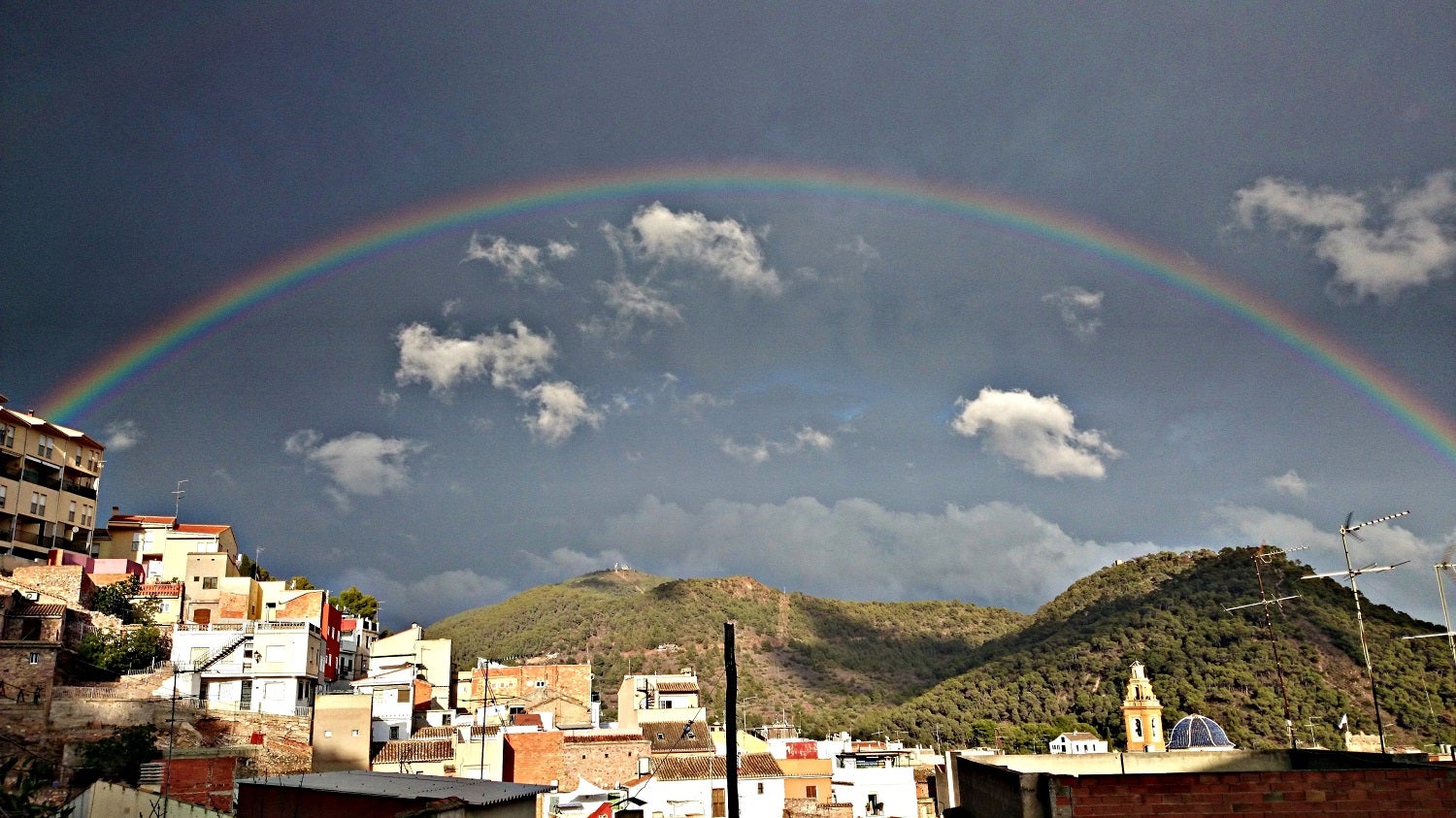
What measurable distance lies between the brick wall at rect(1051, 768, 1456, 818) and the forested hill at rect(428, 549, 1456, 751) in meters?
55.3

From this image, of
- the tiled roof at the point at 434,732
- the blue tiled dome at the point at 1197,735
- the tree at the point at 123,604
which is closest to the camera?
the blue tiled dome at the point at 1197,735

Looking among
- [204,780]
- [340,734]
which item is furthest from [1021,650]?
[204,780]

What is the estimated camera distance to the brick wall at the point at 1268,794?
30.8 feet

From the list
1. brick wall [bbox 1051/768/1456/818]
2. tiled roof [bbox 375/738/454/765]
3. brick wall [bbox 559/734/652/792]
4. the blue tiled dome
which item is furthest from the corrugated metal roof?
the blue tiled dome

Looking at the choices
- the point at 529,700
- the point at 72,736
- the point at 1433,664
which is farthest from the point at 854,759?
the point at 1433,664

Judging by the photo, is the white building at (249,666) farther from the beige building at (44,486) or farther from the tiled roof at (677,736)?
the tiled roof at (677,736)

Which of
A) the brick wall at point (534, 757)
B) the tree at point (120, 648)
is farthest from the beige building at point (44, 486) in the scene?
the brick wall at point (534, 757)

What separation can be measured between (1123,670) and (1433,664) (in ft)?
69.7

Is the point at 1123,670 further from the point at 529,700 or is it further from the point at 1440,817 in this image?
the point at 1440,817

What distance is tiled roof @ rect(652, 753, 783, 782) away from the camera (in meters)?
45.8

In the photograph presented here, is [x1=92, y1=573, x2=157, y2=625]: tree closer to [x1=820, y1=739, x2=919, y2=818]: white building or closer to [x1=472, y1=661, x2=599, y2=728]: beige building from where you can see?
[x1=472, y1=661, x2=599, y2=728]: beige building

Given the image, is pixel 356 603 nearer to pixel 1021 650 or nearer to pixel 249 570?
pixel 249 570

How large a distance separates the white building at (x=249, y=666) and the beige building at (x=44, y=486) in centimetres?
1359

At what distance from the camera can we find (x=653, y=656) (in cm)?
10462
